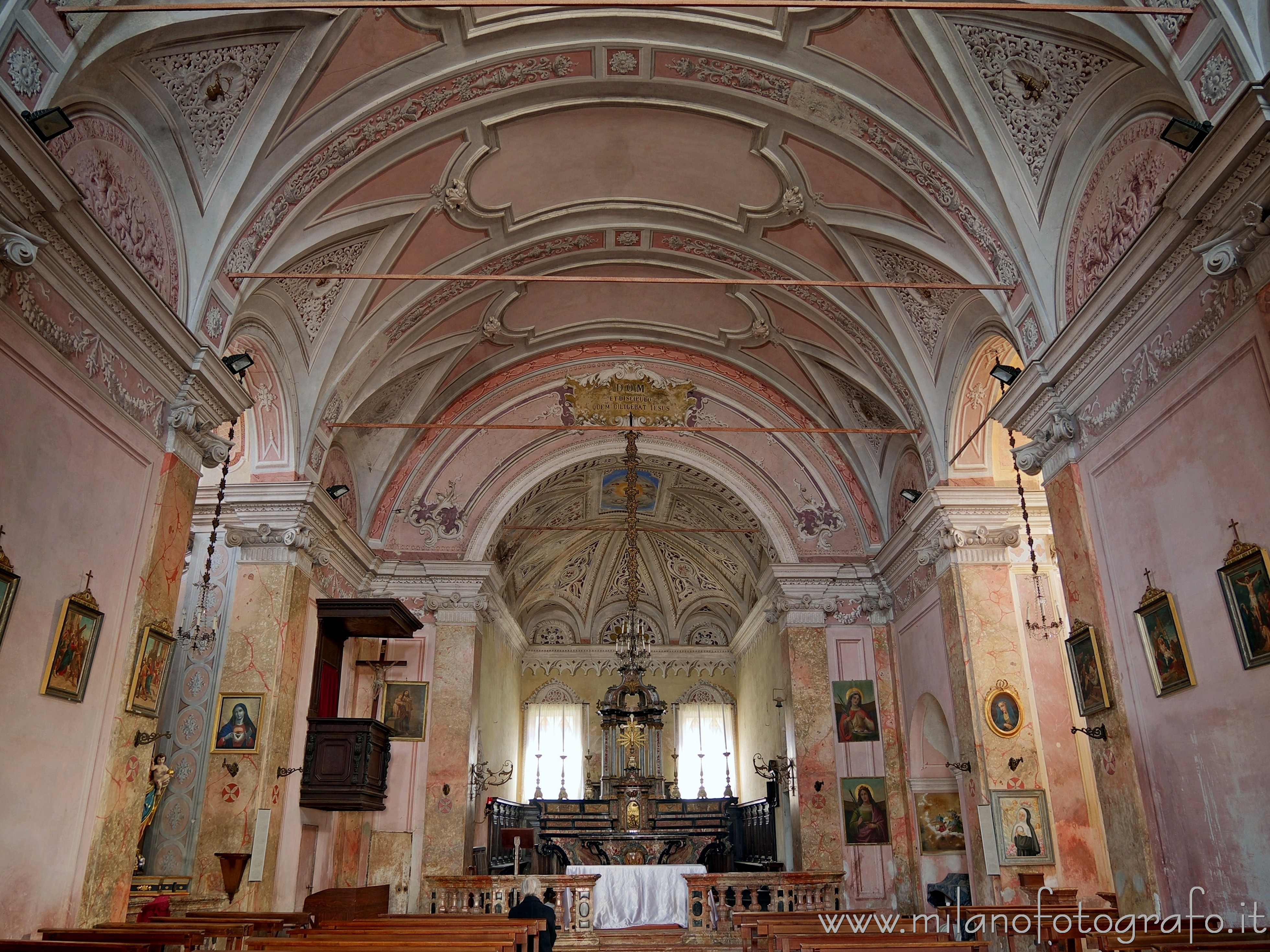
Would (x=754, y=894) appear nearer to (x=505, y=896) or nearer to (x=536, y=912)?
(x=505, y=896)

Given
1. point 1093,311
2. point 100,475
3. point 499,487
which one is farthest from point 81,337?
point 499,487

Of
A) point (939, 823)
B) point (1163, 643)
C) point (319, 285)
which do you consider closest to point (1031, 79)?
point (1163, 643)

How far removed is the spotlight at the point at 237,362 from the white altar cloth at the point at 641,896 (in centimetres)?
851

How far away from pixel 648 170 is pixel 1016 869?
32.0ft

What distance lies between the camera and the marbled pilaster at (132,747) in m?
7.36

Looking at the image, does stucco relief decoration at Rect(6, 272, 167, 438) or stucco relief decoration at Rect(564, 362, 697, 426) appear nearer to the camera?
stucco relief decoration at Rect(6, 272, 167, 438)

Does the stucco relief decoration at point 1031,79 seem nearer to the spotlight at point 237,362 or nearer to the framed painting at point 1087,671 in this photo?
the framed painting at point 1087,671

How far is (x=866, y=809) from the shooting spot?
14.6 meters

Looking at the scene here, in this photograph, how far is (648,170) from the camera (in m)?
12.4

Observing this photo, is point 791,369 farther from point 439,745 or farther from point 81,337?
point 81,337

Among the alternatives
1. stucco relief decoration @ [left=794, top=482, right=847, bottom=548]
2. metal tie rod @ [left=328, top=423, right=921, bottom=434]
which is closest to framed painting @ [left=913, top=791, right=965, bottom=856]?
stucco relief decoration @ [left=794, top=482, right=847, bottom=548]

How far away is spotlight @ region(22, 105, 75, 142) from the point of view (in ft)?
20.7

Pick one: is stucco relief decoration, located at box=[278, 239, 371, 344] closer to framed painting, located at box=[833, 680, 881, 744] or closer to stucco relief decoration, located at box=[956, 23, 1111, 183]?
stucco relief decoration, located at box=[956, 23, 1111, 183]

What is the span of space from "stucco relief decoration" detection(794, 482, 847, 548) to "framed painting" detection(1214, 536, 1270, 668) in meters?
9.81
